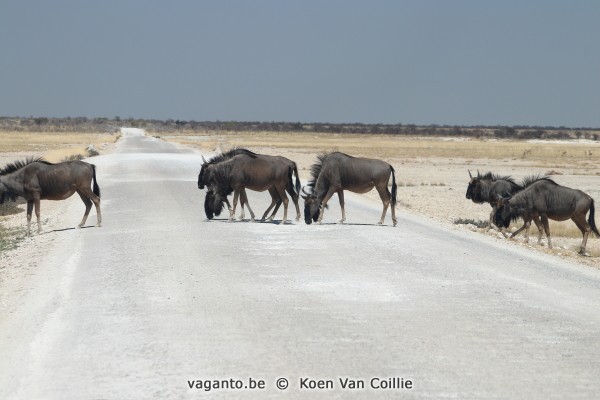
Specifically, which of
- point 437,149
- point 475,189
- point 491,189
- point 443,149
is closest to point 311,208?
point 475,189

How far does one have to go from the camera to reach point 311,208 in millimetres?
18703

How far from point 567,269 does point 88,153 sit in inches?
1861

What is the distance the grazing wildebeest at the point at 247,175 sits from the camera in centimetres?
1888

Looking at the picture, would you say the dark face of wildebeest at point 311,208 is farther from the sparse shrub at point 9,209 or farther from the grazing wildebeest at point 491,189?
the sparse shrub at point 9,209

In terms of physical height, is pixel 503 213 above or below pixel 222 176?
below

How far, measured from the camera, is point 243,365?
7.54 metres

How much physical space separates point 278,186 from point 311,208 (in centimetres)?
99

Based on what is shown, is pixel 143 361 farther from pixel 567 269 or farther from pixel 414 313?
pixel 567 269

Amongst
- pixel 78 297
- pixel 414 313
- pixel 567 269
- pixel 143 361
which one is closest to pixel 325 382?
pixel 143 361

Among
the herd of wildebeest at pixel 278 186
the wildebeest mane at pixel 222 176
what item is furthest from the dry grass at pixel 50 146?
the wildebeest mane at pixel 222 176

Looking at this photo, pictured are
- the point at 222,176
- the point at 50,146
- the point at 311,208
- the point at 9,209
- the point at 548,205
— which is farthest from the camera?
the point at 50,146

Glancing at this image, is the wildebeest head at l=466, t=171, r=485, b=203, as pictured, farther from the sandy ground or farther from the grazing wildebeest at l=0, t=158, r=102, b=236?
the grazing wildebeest at l=0, t=158, r=102, b=236

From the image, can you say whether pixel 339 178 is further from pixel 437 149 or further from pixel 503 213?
pixel 437 149

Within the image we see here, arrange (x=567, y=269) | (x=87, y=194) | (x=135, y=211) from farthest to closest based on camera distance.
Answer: (x=135, y=211)
(x=87, y=194)
(x=567, y=269)
